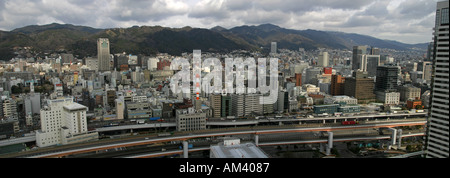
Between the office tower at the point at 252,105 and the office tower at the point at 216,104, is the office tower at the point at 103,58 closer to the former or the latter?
the office tower at the point at 216,104

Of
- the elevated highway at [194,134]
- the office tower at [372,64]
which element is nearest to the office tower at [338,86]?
the elevated highway at [194,134]

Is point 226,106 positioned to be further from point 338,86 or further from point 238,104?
point 338,86

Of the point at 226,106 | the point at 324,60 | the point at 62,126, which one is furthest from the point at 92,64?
the point at 324,60

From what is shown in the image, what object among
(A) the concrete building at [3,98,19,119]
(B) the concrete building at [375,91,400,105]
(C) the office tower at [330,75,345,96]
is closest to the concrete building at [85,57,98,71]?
Answer: (A) the concrete building at [3,98,19,119]

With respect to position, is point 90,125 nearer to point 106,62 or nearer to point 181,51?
point 106,62

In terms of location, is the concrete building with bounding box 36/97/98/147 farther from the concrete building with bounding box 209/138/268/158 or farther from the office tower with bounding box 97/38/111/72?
the office tower with bounding box 97/38/111/72
